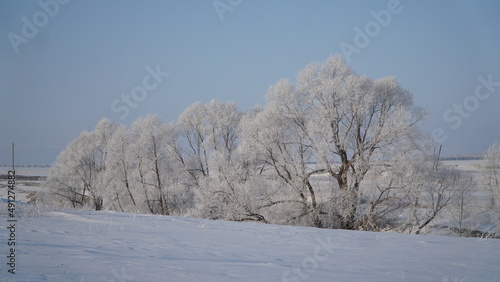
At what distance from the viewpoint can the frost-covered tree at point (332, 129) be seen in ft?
59.4

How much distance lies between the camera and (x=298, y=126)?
20453 mm

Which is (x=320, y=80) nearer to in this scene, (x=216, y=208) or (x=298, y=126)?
(x=298, y=126)

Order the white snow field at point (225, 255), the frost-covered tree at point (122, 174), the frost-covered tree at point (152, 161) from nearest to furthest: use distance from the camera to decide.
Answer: the white snow field at point (225, 255) < the frost-covered tree at point (152, 161) < the frost-covered tree at point (122, 174)

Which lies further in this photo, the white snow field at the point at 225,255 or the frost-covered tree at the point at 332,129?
the frost-covered tree at the point at 332,129

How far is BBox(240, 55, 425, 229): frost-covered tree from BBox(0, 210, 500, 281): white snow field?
10195 mm

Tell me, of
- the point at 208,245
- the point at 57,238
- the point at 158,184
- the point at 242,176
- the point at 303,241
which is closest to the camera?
the point at 57,238

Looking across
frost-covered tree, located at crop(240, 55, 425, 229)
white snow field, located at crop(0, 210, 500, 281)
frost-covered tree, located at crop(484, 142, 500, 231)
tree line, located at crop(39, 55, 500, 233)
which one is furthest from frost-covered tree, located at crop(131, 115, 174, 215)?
frost-covered tree, located at crop(484, 142, 500, 231)

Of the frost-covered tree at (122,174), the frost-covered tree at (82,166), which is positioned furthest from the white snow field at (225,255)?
the frost-covered tree at (82,166)

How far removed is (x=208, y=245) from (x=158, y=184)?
86.0 feet

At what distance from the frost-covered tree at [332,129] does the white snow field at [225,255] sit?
10.2 meters

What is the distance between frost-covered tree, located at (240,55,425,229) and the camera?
1811cm

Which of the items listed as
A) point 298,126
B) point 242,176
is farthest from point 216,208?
point 298,126

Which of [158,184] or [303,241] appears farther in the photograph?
[158,184]

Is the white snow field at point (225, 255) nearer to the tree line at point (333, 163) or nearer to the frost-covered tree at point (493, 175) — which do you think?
the tree line at point (333, 163)
